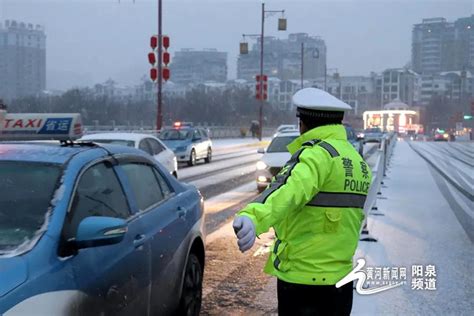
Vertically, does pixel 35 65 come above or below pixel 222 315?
above

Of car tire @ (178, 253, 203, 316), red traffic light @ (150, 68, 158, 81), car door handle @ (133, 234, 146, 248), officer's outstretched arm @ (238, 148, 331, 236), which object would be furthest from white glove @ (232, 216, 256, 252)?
red traffic light @ (150, 68, 158, 81)

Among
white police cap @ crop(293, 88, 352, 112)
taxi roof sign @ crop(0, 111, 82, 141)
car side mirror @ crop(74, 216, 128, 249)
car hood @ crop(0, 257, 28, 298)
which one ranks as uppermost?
white police cap @ crop(293, 88, 352, 112)

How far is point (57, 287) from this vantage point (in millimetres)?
2785

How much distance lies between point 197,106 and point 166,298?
291 feet

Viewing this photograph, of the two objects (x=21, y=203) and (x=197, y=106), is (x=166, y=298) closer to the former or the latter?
(x=21, y=203)

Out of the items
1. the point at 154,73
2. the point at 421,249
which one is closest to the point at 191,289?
the point at 421,249

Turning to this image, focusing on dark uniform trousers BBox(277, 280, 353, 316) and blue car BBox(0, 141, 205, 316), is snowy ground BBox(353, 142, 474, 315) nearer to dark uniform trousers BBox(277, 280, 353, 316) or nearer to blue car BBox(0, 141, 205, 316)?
blue car BBox(0, 141, 205, 316)

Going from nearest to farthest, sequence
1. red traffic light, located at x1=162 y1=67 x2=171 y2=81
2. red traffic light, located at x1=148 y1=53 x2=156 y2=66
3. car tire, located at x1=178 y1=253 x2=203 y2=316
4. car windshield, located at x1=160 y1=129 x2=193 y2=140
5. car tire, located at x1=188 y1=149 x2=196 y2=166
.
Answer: car tire, located at x1=178 y1=253 x2=203 y2=316 → car tire, located at x1=188 y1=149 x2=196 y2=166 → car windshield, located at x1=160 y1=129 x2=193 y2=140 → red traffic light, located at x1=148 y1=53 x2=156 y2=66 → red traffic light, located at x1=162 y1=67 x2=171 y2=81

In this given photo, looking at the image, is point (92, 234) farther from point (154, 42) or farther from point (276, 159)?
point (154, 42)

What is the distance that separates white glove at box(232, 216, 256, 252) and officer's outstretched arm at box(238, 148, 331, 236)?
0.03 metres

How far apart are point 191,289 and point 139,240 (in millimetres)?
1149

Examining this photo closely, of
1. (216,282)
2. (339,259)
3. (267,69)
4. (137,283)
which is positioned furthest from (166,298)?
(267,69)

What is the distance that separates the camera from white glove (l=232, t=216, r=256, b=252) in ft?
8.07

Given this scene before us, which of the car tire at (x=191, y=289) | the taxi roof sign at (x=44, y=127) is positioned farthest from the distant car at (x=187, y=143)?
the car tire at (x=191, y=289)
